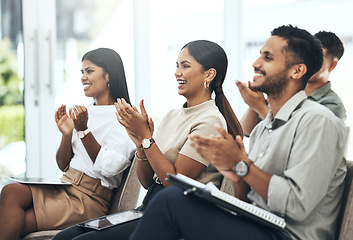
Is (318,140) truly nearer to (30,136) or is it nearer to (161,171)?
(161,171)

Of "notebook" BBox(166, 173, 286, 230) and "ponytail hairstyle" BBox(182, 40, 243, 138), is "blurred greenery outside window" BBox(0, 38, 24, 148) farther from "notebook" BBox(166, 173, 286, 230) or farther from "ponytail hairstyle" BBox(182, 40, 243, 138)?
"notebook" BBox(166, 173, 286, 230)

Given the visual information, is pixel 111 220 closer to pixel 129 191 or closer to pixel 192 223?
pixel 129 191

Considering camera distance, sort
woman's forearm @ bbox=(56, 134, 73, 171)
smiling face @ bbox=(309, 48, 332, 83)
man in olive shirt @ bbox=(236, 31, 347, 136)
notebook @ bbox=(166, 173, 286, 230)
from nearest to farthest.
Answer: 1. notebook @ bbox=(166, 173, 286, 230)
2. man in olive shirt @ bbox=(236, 31, 347, 136)
3. smiling face @ bbox=(309, 48, 332, 83)
4. woman's forearm @ bbox=(56, 134, 73, 171)

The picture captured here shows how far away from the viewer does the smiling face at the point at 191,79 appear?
212 centimetres

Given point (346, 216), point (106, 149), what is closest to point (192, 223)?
point (346, 216)

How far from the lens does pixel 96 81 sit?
257cm

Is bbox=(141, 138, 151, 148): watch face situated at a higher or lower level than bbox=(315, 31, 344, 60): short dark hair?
lower

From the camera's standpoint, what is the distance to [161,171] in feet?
6.29

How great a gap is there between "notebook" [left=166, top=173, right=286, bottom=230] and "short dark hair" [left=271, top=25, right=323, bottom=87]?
1.82 feet

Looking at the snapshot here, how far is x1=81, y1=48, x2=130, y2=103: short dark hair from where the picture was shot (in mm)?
2572

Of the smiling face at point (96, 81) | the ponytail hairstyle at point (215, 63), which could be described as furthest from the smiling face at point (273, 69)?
the smiling face at point (96, 81)

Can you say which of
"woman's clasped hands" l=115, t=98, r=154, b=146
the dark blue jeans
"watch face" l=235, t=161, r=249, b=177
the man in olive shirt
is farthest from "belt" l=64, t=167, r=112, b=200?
"watch face" l=235, t=161, r=249, b=177

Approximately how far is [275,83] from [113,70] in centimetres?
117

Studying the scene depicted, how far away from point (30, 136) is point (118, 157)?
1.70 meters
